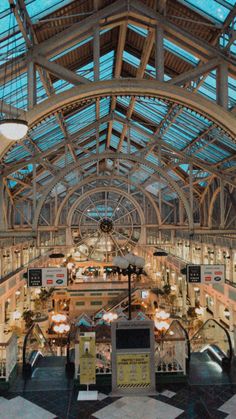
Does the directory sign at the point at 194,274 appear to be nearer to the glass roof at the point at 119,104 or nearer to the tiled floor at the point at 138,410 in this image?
the glass roof at the point at 119,104

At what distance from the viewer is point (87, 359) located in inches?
337

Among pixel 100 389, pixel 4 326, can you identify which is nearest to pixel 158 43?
pixel 100 389

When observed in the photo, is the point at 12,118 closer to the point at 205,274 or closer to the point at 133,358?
the point at 133,358

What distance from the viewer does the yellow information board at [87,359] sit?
8.38 m

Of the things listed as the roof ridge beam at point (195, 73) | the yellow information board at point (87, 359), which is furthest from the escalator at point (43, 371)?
the roof ridge beam at point (195, 73)

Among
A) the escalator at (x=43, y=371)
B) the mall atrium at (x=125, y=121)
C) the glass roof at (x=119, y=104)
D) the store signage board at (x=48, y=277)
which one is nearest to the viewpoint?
the mall atrium at (x=125, y=121)

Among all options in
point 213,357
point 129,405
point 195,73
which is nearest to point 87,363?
point 129,405

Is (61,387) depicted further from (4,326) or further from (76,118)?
(76,118)

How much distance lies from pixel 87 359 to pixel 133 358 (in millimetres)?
1075

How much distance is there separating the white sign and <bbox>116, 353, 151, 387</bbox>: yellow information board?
6947 mm

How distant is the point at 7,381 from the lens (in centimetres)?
860

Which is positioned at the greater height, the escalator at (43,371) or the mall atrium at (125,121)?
the mall atrium at (125,121)

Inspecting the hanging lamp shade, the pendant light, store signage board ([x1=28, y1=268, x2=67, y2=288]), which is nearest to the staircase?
store signage board ([x1=28, y1=268, x2=67, y2=288])

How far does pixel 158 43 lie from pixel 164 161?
651 inches
